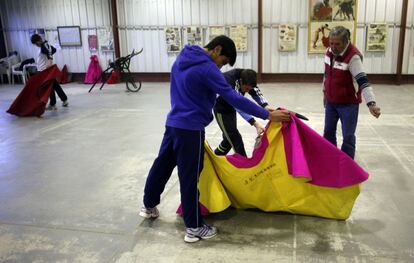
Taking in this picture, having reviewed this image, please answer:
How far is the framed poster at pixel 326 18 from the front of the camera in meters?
10.2

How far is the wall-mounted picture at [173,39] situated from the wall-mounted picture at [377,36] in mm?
5197

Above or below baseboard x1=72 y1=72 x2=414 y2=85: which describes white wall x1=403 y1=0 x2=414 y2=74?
above

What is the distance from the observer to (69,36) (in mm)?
12242

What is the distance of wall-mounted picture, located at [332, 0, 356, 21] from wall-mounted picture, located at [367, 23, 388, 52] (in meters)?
0.56

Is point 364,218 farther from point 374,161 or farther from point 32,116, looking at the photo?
point 32,116

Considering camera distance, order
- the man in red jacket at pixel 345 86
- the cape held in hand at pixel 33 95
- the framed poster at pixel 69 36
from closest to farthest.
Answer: the man in red jacket at pixel 345 86
the cape held in hand at pixel 33 95
the framed poster at pixel 69 36

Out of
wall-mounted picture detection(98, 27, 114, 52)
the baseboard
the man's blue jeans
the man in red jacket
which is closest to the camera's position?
the man in red jacket

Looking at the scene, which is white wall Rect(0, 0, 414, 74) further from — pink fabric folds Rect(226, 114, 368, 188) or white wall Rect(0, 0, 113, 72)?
pink fabric folds Rect(226, 114, 368, 188)

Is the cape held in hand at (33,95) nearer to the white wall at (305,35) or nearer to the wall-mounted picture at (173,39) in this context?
the wall-mounted picture at (173,39)

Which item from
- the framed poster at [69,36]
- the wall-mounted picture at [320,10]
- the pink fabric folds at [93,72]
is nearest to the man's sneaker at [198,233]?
the wall-mounted picture at [320,10]

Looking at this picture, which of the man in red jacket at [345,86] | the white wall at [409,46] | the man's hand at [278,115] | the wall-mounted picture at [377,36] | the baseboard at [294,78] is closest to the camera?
the man's hand at [278,115]

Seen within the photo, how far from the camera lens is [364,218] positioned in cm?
296

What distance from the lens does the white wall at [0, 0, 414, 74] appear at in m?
10.3

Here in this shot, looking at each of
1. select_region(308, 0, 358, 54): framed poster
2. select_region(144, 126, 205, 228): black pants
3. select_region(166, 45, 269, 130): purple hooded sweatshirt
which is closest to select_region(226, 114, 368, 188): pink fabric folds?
select_region(166, 45, 269, 130): purple hooded sweatshirt
